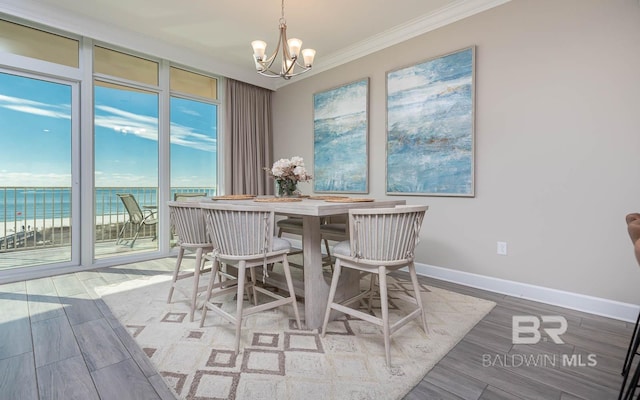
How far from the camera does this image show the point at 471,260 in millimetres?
2828

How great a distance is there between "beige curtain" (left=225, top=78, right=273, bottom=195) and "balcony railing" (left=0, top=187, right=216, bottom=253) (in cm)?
122

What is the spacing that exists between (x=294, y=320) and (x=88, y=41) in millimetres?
3818

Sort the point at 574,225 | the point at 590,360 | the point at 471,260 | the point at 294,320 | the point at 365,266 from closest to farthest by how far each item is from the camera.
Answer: the point at 590,360 < the point at 365,266 < the point at 294,320 < the point at 574,225 < the point at 471,260

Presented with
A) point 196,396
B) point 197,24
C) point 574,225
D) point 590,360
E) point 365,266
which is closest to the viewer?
point 196,396

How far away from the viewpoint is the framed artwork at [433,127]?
278 cm

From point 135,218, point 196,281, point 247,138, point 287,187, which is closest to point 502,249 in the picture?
point 287,187

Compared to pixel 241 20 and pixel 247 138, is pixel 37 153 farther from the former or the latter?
pixel 241 20

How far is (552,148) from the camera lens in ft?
7.74

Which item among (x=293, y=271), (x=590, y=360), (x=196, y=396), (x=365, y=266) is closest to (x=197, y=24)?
(x=293, y=271)

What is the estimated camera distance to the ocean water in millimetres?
3127

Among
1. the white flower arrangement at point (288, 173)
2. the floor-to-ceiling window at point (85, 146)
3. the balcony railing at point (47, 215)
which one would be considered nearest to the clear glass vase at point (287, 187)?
the white flower arrangement at point (288, 173)

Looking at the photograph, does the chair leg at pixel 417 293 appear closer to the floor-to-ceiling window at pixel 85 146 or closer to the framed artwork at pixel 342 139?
the framed artwork at pixel 342 139

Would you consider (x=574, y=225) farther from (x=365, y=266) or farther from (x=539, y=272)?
(x=365, y=266)

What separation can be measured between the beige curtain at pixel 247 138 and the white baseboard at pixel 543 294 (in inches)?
114
